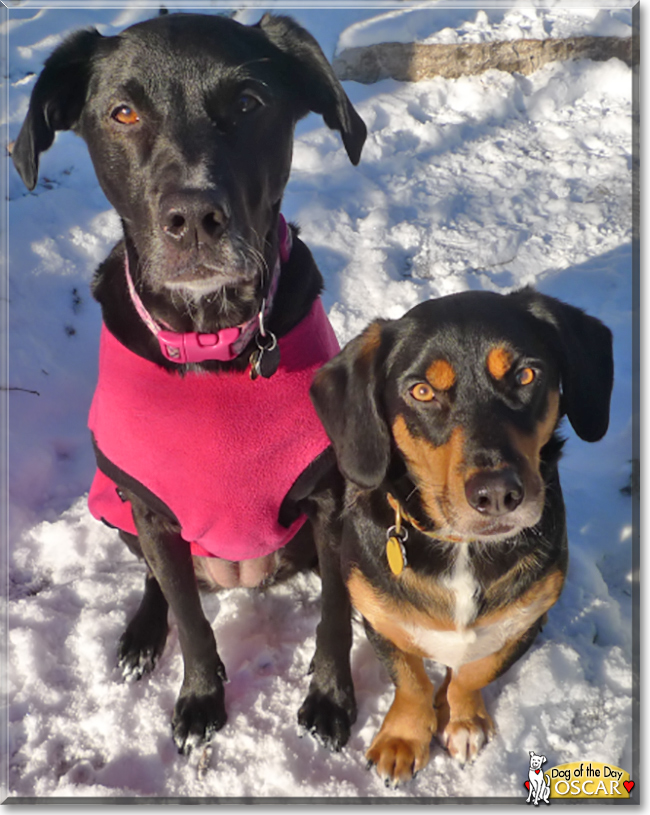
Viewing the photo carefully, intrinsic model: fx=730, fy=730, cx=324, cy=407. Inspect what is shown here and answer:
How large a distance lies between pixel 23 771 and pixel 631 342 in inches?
133

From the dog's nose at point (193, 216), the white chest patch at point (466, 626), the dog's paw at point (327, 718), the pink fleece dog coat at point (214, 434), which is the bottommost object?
the dog's paw at point (327, 718)

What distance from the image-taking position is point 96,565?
3.22 meters

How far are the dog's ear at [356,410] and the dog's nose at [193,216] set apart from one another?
58 cm

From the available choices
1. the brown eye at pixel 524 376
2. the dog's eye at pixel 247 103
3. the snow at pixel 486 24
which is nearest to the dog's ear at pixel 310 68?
the dog's eye at pixel 247 103

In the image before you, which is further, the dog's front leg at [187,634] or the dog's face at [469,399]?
the dog's front leg at [187,634]

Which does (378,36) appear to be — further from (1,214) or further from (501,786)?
(501,786)

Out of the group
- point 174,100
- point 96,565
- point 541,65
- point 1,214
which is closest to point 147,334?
point 174,100

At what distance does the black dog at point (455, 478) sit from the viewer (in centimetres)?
210

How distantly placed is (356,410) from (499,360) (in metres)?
0.45

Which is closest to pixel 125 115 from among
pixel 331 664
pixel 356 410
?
pixel 356 410

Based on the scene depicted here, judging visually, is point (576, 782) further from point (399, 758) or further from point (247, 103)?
point (247, 103)

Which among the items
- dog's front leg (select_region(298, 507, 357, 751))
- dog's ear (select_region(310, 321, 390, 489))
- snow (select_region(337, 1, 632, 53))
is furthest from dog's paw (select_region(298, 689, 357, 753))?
snow (select_region(337, 1, 632, 53))

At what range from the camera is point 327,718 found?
2.63 meters

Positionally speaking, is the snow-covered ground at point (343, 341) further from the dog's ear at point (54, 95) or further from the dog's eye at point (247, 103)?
the dog's eye at point (247, 103)
